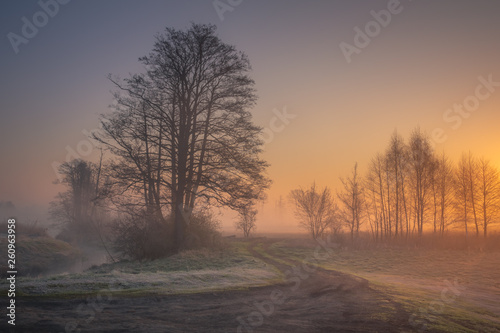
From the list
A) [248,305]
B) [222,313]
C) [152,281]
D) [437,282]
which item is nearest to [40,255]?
[152,281]

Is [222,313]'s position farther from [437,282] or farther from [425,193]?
[425,193]

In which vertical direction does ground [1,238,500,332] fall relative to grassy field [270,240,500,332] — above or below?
above

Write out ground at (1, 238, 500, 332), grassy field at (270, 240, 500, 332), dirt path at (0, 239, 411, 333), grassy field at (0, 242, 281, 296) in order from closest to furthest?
1. dirt path at (0, 239, 411, 333)
2. ground at (1, 238, 500, 332)
3. grassy field at (270, 240, 500, 332)
4. grassy field at (0, 242, 281, 296)

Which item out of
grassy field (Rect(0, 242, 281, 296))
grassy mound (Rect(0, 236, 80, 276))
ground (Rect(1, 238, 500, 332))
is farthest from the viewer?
grassy mound (Rect(0, 236, 80, 276))

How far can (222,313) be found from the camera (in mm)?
8750

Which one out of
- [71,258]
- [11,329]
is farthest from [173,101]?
[71,258]

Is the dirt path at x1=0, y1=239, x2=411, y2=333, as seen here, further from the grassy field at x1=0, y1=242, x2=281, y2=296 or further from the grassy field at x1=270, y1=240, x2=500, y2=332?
the grassy field at x1=270, y1=240, x2=500, y2=332

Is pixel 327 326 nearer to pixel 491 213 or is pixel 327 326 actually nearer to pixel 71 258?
pixel 71 258

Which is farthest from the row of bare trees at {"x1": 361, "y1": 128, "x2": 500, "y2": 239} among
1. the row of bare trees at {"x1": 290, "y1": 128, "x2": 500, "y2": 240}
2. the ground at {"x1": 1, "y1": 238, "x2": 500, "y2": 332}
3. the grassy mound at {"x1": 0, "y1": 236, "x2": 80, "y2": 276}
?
the grassy mound at {"x1": 0, "y1": 236, "x2": 80, "y2": 276}

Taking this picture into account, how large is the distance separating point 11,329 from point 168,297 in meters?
4.53

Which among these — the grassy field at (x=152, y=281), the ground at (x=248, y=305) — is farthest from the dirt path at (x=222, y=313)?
the grassy field at (x=152, y=281)

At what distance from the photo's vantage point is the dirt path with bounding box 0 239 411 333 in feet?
24.0

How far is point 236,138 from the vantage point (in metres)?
22.2

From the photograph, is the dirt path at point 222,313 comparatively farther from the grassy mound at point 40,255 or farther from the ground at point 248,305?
the grassy mound at point 40,255
